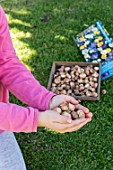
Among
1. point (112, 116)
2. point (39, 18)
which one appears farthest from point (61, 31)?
point (112, 116)

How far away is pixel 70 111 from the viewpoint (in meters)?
1.26

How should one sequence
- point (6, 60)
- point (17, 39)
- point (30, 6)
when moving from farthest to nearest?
point (30, 6) < point (17, 39) < point (6, 60)

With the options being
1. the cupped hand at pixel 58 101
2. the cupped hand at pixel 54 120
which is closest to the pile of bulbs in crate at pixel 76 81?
the cupped hand at pixel 58 101

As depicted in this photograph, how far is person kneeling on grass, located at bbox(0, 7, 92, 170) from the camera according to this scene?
3.83 ft

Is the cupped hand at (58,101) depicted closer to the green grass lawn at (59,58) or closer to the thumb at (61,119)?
the thumb at (61,119)

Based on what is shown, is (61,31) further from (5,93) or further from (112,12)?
(5,93)

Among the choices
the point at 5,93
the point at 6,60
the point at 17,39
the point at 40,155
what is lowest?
the point at 40,155

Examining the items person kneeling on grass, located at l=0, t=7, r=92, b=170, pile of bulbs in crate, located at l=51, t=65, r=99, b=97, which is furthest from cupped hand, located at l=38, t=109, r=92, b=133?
pile of bulbs in crate, located at l=51, t=65, r=99, b=97

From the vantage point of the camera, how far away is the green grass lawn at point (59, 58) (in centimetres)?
179

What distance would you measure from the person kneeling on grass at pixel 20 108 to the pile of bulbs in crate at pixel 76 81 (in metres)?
0.63

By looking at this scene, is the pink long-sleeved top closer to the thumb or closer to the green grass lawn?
the thumb

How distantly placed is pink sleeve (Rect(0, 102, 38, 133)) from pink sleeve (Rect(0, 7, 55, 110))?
0.12 metres

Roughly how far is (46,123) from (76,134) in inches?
28.5

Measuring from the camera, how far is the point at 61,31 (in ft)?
8.45
